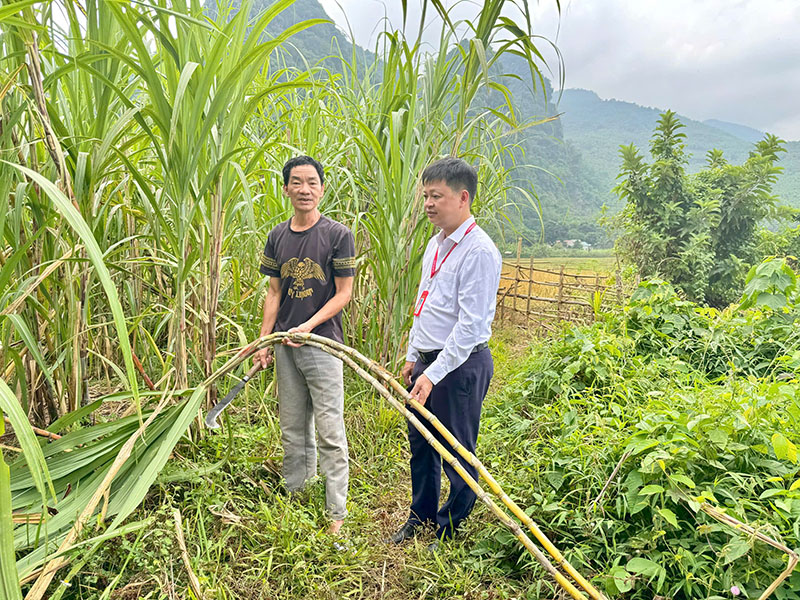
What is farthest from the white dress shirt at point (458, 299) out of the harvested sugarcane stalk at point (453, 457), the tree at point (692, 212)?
the tree at point (692, 212)

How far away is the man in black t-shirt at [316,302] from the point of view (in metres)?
1.84

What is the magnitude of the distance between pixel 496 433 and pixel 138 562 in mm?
1784

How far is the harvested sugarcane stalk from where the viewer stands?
1.16m

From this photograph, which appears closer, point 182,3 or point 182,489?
point 182,3

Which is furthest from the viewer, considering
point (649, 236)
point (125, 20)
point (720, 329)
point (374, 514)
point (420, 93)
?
point (649, 236)

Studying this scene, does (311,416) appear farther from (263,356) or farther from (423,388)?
(423,388)

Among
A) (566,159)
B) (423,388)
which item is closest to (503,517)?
(423,388)

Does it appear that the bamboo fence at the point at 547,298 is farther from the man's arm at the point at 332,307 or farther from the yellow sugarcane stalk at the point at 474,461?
the yellow sugarcane stalk at the point at 474,461

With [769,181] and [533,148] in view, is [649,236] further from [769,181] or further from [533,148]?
[533,148]

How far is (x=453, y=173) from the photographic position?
5.25 feet

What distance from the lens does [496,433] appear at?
262 cm

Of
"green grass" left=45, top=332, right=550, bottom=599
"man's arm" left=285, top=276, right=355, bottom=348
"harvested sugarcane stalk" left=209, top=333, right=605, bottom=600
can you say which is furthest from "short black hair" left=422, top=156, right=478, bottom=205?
"green grass" left=45, top=332, right=550, bottom=599

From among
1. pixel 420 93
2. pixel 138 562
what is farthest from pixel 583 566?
pixel 420 93

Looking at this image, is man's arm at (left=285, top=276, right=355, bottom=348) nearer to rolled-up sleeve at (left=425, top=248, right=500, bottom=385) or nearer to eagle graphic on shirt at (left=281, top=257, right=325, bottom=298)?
eagle graphic on shirt at (left=281, top=257, right=325, bottom=298)
